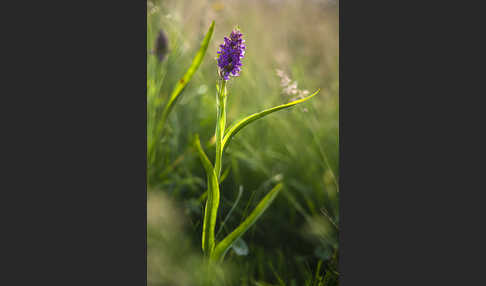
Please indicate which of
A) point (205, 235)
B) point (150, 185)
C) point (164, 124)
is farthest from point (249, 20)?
point (205, 235)

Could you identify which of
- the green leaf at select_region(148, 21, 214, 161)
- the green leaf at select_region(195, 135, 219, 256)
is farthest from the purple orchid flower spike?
the green leaf at select_region(195, 135, 219, 256)

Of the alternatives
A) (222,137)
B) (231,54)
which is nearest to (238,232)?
(222,137)

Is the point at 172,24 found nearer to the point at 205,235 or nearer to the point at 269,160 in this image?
the point at 269,160

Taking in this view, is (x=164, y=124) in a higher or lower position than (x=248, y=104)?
lower

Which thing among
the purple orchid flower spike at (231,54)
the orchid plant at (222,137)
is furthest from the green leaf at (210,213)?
the purple orchid flower spike at (231,54)

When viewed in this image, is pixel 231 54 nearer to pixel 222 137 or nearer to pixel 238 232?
pixel 222 137

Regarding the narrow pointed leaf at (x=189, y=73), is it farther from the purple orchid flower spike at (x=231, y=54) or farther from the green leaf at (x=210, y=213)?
the green leaf at (x=210, y=213)

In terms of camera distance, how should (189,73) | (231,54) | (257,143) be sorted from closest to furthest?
(231,54), (189,73), (257,143)

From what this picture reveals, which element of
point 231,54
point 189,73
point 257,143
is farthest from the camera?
point 257,143
